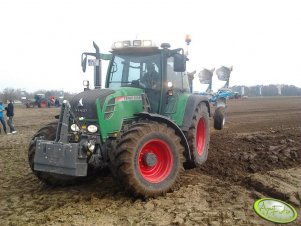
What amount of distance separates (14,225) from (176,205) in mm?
2164

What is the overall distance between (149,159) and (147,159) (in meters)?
0.04

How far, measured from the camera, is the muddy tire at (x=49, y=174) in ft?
18.6

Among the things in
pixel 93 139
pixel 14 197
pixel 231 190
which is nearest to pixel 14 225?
pixel 14 197

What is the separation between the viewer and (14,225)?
14.3ft

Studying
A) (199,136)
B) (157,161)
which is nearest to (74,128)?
(157,161)

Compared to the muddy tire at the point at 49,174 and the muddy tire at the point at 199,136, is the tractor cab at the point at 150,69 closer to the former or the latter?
the muddy tire at the point at 199,136

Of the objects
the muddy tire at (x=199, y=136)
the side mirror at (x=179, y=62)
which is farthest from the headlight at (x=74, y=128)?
the muddy tire at (x=199, y=136)

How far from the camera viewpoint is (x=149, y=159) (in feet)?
17.6

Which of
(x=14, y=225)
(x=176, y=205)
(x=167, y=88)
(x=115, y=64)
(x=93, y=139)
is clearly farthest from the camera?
(x=115, y=64)

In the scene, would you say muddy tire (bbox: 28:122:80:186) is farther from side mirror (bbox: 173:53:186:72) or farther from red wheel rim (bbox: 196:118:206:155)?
red wheel rim (bbox: 196:118:206:155)

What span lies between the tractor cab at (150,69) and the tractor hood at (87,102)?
1072 mm

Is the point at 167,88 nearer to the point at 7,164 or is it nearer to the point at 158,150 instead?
the point at 158,150

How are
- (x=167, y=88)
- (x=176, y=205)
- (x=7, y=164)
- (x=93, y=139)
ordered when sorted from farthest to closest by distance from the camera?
(x=7, y=164) → (x=167, y=88) → (x=93, y=139) → (x=176, y=205)

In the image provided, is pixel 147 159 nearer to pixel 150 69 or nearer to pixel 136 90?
pixel 136 90
